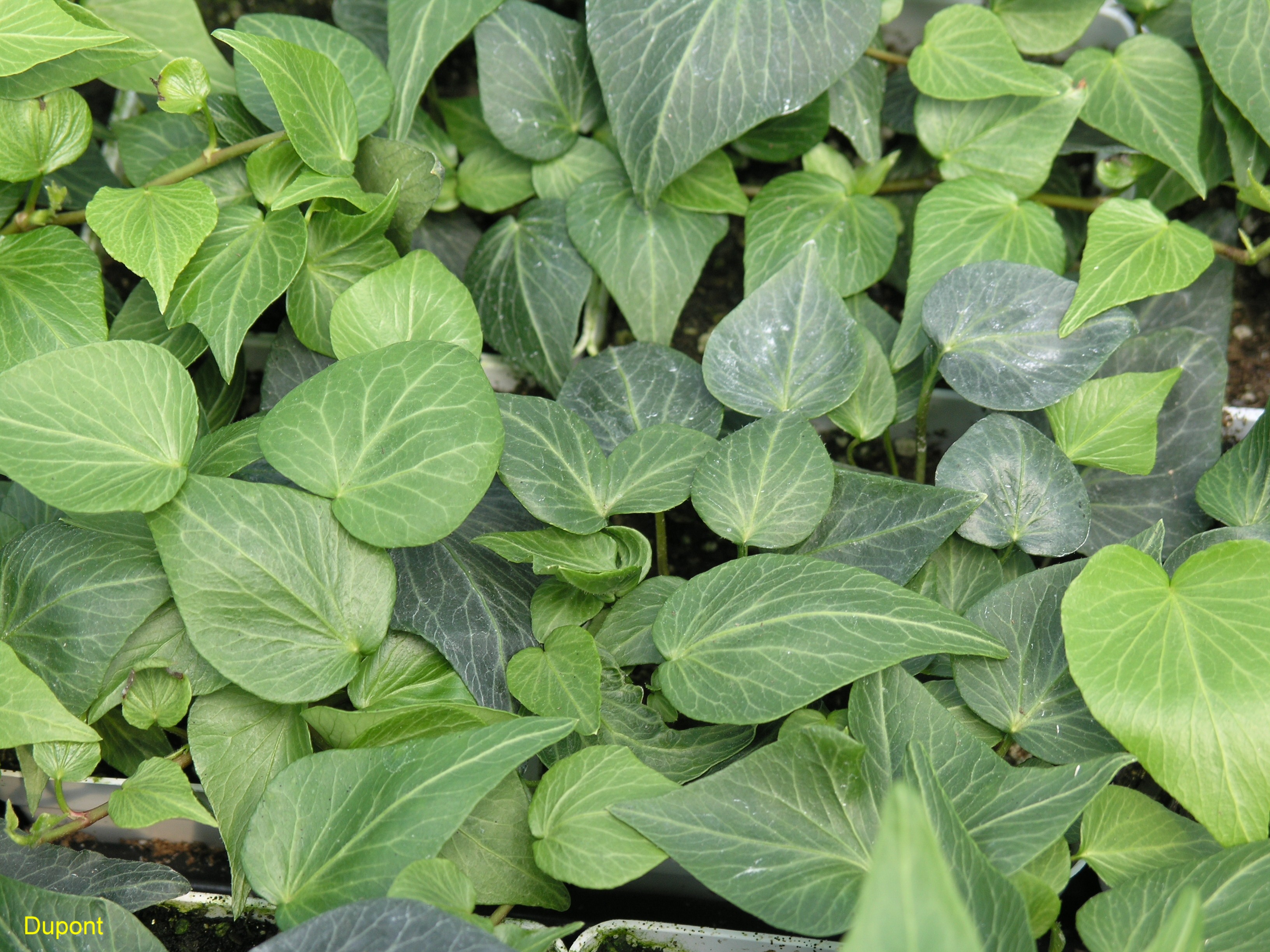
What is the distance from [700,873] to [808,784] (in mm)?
92

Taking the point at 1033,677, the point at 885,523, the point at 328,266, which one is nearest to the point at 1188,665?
the point at 1033,677

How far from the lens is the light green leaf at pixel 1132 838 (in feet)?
2.06

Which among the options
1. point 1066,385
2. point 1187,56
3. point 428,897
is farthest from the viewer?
point 1187,56

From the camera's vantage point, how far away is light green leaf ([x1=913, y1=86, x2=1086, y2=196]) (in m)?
0.88

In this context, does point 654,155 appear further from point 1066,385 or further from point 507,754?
point 507,754

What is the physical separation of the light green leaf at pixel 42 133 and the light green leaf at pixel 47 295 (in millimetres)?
60

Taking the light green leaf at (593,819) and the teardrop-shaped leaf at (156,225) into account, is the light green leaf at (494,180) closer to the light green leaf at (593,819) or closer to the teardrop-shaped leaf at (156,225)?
the teardrop-shaped leaf at (156,225)

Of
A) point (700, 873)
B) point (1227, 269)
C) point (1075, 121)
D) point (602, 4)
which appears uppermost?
point (602, 4)

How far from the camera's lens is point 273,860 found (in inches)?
23.2

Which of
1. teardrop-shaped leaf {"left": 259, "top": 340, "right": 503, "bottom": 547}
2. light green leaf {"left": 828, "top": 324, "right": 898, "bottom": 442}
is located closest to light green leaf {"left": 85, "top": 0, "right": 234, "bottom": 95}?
teardrop-shaped leaf {"left": 259, "top": 340, "right": 503, "bottom": 547}

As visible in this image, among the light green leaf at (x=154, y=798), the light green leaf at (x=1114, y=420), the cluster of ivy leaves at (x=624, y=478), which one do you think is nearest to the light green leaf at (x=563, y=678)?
the cluster of ivy leaves at (x=624, y=478)

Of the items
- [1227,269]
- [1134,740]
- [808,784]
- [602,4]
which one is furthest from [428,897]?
[1227,269]

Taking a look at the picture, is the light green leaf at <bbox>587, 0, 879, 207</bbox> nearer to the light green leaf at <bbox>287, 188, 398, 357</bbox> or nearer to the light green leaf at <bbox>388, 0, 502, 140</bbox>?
the light green leaf at <bbox>388, 0, 502, 140</bbox>

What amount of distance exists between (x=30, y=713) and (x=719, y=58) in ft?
2.45
